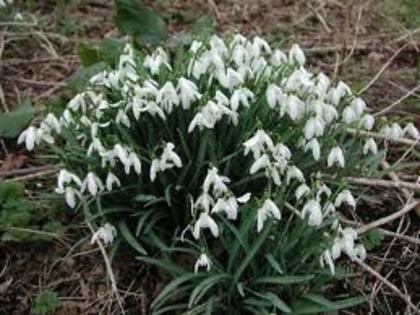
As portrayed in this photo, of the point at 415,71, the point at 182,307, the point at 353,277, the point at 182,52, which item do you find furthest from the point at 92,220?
the point at 415,71

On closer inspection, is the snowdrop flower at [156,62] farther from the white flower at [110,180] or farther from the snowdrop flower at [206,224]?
the snowdrop flower at [206,224]

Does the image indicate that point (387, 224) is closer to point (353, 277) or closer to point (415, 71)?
point (353, 277)

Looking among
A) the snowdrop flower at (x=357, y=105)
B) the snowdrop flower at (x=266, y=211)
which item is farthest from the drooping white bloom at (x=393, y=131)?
the snowdrop flower at (x=266, y=211)

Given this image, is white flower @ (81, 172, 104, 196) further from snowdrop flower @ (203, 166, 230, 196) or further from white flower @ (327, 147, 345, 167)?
white flower @ (327, 147, 345, 167)

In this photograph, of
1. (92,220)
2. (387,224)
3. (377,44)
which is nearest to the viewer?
(92,220)

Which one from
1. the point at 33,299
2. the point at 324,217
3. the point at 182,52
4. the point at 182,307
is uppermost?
the point at 182,52

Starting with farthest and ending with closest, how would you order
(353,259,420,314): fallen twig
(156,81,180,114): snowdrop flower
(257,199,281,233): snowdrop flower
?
(353,259,420,314): fallen twig → (156,81,180,114): snowdrop flower → (257,199,281,233): snowdrop flower

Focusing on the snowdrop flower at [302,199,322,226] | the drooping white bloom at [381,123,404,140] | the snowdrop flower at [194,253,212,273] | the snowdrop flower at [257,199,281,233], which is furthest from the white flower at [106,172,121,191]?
the drooping white bloom at [381,123,404,140]

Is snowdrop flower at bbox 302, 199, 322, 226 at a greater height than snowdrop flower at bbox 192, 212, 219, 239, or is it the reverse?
snowdrop flower at bbox 302, 199, 322, 226
